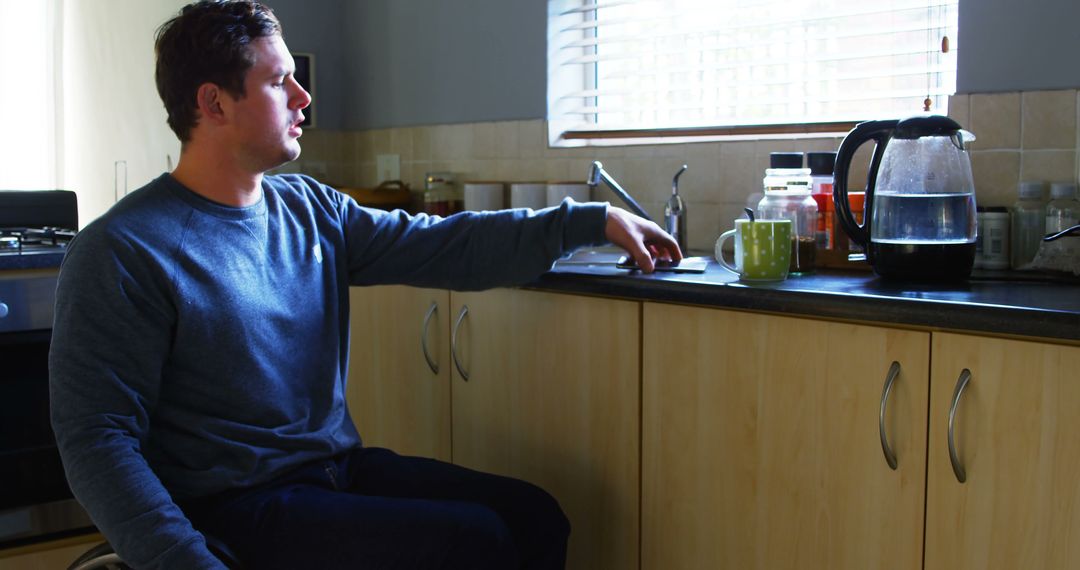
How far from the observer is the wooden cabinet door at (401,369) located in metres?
2.18

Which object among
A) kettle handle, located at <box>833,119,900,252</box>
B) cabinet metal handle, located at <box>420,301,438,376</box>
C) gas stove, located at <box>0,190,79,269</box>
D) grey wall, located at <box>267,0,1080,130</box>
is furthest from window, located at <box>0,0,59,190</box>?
kettle handle, located at <box>833,119,900,252</box>

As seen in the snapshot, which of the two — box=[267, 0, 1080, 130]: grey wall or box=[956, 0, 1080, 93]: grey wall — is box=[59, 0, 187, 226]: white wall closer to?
box=[267, 0, 1080, 130]: grey wall

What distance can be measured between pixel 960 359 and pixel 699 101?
1.21m

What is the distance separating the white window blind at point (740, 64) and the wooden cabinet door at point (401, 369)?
0.70 metres

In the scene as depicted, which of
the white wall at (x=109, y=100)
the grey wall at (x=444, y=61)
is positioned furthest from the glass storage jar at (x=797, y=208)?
the white wall at (x=109, y=100)

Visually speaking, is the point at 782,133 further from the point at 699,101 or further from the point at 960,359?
the point at 960,359

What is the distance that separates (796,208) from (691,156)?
1.72 ft

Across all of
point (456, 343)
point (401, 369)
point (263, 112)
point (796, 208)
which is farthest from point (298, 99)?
point (796, 208)

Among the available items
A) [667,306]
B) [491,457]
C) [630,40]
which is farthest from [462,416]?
[630,40]

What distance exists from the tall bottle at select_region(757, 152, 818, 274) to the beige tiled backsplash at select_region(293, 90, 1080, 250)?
25 centimetres

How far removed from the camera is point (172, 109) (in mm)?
1645

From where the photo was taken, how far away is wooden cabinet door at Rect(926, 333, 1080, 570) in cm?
131

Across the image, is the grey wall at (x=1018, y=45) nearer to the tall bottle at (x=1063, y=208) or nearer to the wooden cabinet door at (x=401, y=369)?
the tall bottle at (x=1063, y=208)

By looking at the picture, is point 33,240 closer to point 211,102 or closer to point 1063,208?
point 211,102
